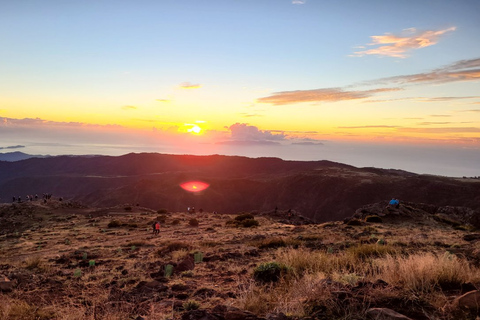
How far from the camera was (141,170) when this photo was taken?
17912 cm

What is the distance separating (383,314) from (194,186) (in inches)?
4312

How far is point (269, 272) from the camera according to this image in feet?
23.8

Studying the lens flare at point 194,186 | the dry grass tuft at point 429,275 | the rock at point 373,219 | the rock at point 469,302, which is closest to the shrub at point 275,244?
the dry grass tuft at point 429,275

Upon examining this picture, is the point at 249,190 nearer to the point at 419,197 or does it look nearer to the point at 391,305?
the point at 419,197

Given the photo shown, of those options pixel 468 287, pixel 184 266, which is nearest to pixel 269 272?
pixel 184 266

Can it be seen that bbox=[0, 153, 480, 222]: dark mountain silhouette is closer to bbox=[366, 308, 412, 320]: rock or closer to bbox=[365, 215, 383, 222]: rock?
bbox=[365, 215, 383, 222]: rock

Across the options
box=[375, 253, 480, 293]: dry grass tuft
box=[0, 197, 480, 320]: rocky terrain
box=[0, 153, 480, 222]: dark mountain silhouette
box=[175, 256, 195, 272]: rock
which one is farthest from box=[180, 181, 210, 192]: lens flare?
box=[375, 253, 480, 293]: dry grass tuft

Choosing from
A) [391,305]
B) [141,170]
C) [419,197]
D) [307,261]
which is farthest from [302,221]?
[141,170]

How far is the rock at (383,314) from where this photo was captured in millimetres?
3488

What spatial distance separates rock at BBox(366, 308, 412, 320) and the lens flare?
342ft

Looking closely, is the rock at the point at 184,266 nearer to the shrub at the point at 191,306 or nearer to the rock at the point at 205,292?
the rock at the point at 205,292

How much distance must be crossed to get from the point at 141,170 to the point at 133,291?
18246cm

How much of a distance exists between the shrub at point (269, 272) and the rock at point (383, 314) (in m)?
3.47

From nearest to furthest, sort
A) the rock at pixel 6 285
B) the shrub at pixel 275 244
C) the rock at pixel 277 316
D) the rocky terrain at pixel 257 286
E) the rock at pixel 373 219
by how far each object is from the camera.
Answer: the rock at pixel 277 316
the rocky terrain at pixel 257 286
the rock at pixel 6 285
the shrub at pixel 275 244
the rock at pixel 373 219
